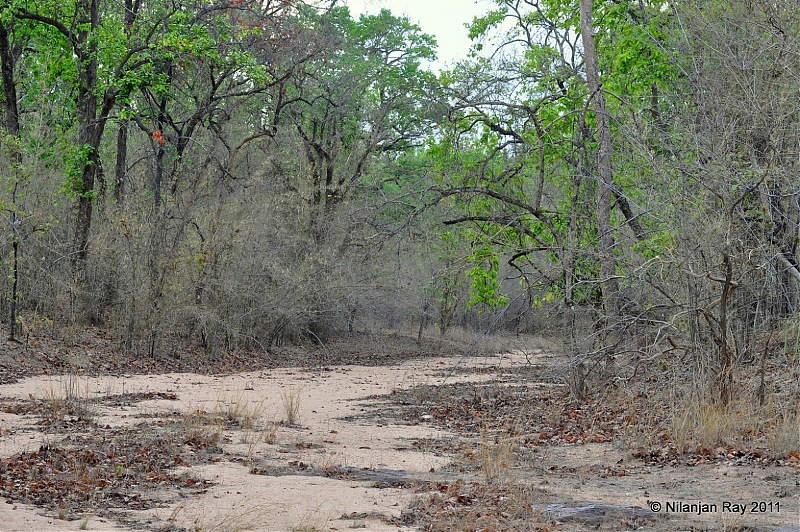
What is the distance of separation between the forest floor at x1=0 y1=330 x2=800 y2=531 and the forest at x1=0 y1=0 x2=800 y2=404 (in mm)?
1299

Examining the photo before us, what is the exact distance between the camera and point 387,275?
2983 cm

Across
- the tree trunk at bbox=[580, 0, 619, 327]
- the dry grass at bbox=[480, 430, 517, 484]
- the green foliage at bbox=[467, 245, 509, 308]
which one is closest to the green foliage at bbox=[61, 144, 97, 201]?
the green foliage at bbox=[467, 245, 509, 308]

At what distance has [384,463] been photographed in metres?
10.7

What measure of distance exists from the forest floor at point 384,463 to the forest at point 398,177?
130 cm

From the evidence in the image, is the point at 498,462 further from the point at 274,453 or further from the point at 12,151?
the point at 12,151

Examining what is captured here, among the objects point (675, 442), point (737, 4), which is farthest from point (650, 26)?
point (675, 442)

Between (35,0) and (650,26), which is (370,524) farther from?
(35,0)

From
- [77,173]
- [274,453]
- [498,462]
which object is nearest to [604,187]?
[498,462]

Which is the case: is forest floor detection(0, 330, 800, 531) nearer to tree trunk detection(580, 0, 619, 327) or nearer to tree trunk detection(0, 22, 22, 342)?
tree trunk detection(580, 0, 619, 327)

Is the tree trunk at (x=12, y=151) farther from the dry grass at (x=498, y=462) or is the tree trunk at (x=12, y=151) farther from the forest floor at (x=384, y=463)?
the dry grass at (x=498, y=462)

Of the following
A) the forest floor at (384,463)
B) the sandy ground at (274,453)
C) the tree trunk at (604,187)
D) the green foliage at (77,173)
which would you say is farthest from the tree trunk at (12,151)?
the tree trunk at (604,187)

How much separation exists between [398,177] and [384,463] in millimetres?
22866

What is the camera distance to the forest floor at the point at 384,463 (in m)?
7.70

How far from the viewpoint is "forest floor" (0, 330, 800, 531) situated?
25.3ft
